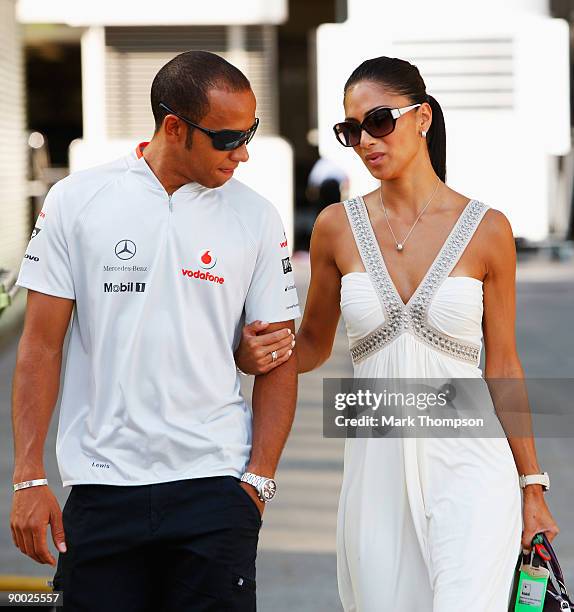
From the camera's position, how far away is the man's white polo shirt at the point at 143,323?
2771mm

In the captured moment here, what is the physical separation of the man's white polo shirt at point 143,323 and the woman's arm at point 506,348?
71 cm

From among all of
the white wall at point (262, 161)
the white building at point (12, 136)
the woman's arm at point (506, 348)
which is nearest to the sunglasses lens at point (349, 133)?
the woman's arm at point (506, 348)

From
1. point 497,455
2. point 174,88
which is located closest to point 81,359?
Answer: point 174,88

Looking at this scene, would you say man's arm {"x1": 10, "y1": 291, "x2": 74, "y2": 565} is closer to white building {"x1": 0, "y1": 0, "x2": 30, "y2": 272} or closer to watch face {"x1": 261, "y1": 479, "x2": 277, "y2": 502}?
watch face {"x1": 261, "y1": 479, "x2": 277, "y2": 502}

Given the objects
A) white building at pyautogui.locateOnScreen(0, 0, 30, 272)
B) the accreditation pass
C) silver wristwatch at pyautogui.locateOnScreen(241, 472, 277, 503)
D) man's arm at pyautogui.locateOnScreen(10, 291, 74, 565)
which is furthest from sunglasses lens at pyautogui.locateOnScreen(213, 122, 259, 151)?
white building at pyautogui.locateOnScreen(0, 0, 30, 272)

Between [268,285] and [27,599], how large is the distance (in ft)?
3.36

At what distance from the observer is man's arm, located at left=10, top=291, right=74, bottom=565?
108 inches

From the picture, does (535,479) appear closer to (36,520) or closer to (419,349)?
(419,349)

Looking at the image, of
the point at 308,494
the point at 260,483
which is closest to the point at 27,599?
the point at 260,483

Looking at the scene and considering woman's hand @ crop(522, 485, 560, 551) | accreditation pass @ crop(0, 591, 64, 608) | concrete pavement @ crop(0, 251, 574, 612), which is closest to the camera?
accreditation pass @ crop(0, 591, 64, 608)

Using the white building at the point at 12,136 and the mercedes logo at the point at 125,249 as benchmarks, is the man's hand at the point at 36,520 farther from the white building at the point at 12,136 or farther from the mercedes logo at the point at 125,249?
the white building at the point at 12,136

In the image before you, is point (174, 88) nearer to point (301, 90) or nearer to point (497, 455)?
point (497, 455)

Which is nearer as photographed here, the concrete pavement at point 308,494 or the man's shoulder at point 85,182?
the man's shoulder at point 85,182

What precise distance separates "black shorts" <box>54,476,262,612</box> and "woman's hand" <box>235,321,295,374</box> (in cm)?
26
